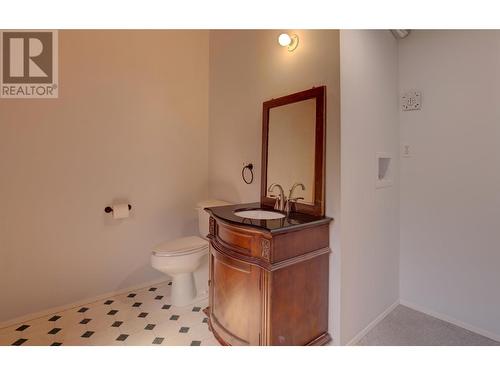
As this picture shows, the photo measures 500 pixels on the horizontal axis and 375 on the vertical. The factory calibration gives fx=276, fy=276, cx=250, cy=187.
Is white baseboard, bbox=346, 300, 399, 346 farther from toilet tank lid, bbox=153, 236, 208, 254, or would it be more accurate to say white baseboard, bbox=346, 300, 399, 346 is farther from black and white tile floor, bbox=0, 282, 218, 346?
toilet tank lid, bbox=153, 236, 208, 254

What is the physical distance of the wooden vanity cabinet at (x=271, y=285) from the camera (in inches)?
57.2

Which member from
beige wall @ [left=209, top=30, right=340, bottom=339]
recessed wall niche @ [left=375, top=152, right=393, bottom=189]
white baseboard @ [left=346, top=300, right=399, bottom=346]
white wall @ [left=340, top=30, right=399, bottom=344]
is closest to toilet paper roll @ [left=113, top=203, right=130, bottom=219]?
beige wall @ [left=209, top=30, right=340, bottom=339]

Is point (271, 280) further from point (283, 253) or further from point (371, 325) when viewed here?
point (371, 325)

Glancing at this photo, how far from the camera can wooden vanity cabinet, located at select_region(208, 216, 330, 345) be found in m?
1.45

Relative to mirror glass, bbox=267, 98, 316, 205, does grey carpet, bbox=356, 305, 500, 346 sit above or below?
below

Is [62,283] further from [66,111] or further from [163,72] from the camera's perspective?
[163,72]

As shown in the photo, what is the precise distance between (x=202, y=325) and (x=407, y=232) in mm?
1790

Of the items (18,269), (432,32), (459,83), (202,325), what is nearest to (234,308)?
(202,325)

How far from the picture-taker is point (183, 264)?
7.22 feet

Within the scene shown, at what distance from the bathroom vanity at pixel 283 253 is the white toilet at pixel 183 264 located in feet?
1.32

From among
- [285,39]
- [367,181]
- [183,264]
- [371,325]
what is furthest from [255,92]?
[371,325]

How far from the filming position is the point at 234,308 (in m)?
1.64

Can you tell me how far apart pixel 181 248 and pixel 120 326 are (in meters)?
0.69

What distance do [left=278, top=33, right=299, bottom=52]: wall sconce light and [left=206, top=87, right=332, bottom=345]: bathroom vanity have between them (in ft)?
1.12
